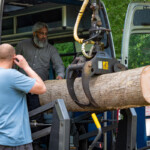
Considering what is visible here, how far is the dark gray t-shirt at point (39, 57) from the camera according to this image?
6.54m

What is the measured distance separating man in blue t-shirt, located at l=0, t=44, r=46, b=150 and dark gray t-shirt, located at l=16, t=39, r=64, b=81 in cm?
207

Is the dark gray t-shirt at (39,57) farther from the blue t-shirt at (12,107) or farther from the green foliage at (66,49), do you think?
the blue t-shirt at (12,107)

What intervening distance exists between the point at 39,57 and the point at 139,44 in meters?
1.59

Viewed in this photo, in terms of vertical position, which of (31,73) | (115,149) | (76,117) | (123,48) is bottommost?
(115,149)

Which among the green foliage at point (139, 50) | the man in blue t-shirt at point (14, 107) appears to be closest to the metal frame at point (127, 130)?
the man in blue t-shirt at point (14, 107)

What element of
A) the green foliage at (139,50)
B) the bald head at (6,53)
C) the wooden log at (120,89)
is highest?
the green foliage at (139,50)

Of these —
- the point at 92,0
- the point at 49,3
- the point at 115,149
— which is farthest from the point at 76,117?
the point at 49,3

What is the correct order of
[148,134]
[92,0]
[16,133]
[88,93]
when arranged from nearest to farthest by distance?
[16,133], [88,93], [92,0], [148,134]

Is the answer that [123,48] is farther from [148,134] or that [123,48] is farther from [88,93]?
[88,93]

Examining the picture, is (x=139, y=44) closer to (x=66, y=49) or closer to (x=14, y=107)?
(x=66, y=49)

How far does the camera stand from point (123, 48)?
21.3 feet

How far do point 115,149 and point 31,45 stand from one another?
2.14 m

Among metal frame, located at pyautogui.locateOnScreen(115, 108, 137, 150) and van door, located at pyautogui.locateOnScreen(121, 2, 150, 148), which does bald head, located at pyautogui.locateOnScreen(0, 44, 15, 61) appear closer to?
metal frame, located at pyautogui.locateOnScreen(115, 108, 137, 150)

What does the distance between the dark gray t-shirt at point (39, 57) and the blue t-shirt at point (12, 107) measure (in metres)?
2.12
